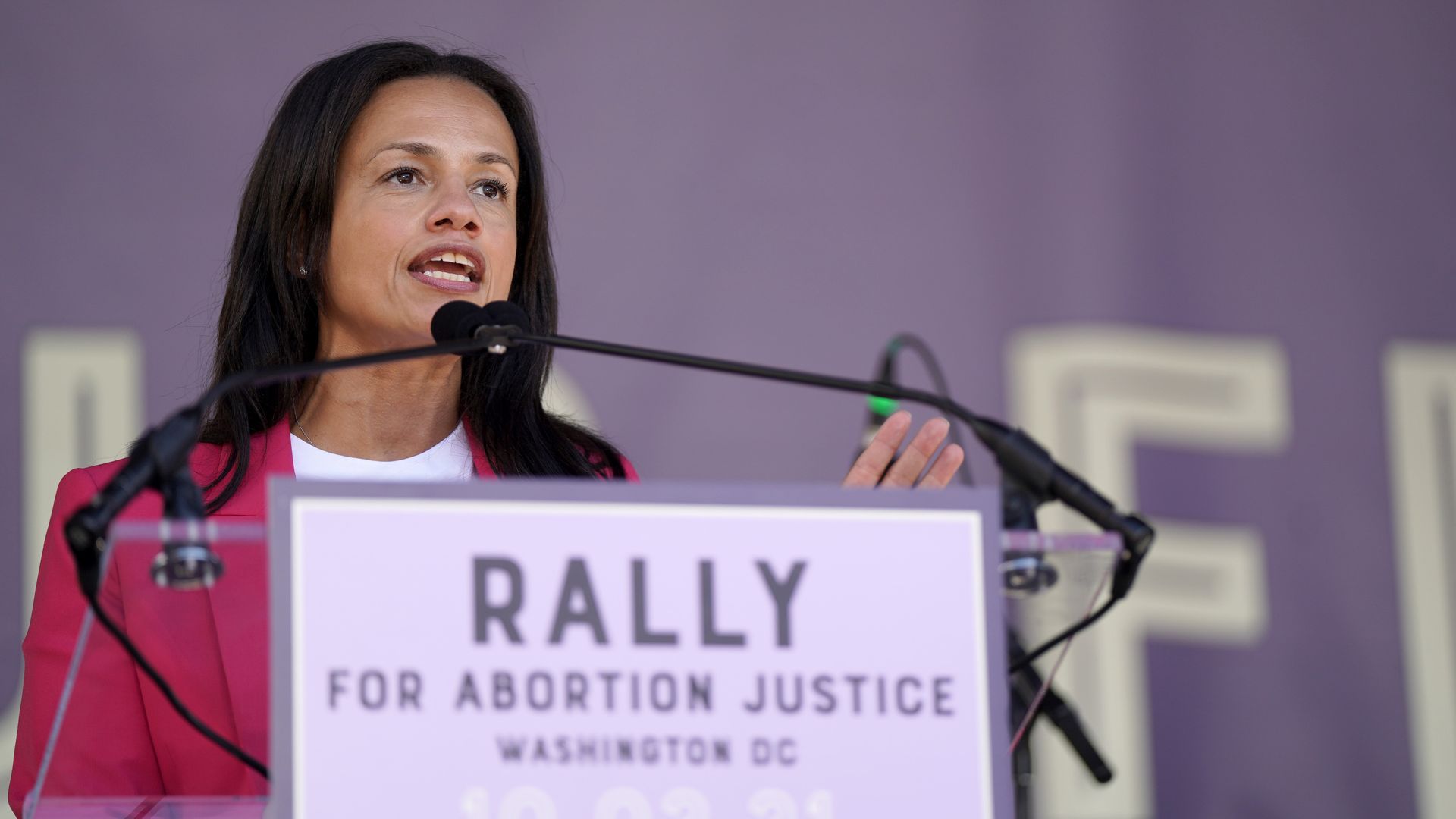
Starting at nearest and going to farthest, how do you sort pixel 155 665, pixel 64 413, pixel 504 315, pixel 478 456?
1. pixel 155 665
2. pixel 504 315
3. pixel 478 456
4. pixel 64 413

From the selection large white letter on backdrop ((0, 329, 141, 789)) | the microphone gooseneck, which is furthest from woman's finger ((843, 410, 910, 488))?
large white letter on backdrop ((0, 329, 141, 789))

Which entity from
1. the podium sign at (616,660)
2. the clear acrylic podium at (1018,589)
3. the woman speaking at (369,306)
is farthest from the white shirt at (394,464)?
the podium sign at (616,660)

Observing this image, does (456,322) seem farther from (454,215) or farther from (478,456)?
(478,456)

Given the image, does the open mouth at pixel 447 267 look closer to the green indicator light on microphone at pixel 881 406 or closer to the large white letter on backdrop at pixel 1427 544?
the green indicator light on microphone at pixel 881 406

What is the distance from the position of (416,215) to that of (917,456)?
733 mm

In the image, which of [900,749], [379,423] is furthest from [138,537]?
[379,423]

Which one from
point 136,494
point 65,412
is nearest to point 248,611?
point 136,494

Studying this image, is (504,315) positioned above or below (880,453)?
above

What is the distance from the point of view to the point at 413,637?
971mm

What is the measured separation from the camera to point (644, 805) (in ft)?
3.17

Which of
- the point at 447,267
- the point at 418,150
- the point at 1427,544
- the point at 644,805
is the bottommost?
the point at 644,805

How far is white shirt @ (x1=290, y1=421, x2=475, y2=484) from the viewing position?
1869 millimetres

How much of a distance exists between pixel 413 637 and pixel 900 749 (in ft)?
1.03

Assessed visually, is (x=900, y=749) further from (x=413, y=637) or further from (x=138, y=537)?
(x=138, y=537)
